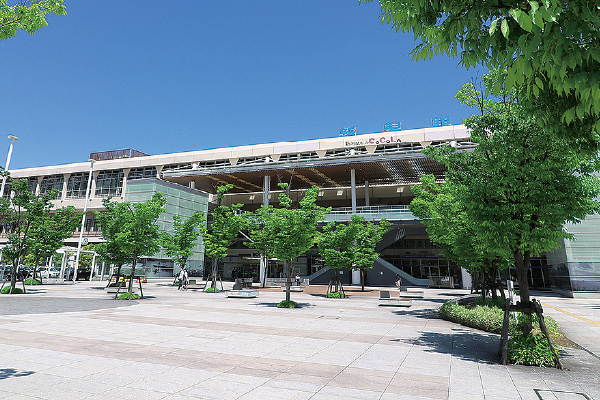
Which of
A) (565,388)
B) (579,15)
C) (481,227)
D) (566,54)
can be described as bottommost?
(565,388)

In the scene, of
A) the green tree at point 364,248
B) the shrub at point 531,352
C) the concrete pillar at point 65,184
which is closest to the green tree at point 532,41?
the shrub at point 531,352

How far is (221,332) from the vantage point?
1069cm

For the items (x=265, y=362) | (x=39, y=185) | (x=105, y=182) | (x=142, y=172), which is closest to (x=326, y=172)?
(x=142, y=172)

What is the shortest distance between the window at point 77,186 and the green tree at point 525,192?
69.5m

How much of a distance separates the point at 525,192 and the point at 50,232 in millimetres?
28856

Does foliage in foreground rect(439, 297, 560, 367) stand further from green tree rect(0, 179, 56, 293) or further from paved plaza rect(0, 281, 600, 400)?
green tree rect(0, 179, 56, 293)

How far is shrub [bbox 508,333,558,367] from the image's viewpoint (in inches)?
297

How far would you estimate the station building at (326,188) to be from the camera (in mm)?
38406

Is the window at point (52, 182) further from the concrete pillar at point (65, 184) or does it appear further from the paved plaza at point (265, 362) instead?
the paved plaza at point (265, 362)

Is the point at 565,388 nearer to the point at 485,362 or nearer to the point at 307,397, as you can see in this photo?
the point at 485,362

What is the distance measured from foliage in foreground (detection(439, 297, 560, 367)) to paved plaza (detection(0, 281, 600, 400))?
37 centimetres

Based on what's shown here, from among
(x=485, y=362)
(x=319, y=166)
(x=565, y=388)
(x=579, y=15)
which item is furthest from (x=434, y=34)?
(x=319, y=166)

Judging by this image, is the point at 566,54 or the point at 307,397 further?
the point at 307,397

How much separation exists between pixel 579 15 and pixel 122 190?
67875 mm
